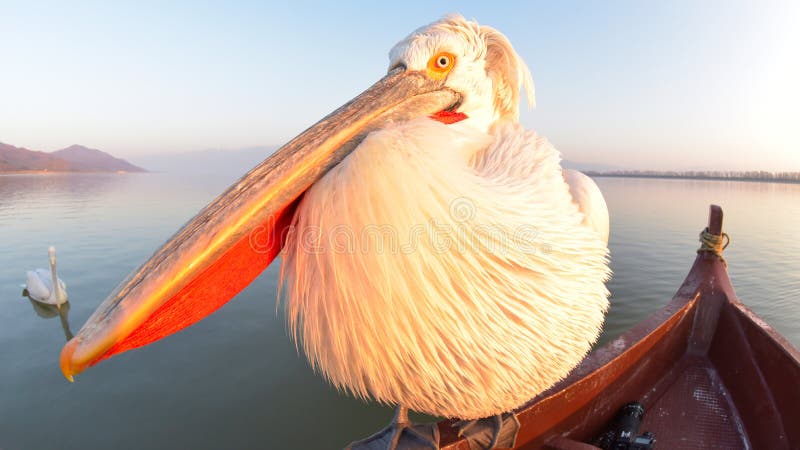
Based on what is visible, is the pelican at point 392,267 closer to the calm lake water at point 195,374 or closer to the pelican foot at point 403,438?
the pelican foot at point 403,438

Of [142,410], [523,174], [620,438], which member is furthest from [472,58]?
[142,410]

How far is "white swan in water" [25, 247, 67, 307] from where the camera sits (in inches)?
228

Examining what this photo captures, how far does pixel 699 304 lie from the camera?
307 cm

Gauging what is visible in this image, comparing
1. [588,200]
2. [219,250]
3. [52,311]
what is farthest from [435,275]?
[52,311]

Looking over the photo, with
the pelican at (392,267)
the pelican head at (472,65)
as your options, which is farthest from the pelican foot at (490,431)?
the pelican head at (472,65)

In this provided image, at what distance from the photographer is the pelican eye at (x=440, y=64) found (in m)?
1.39

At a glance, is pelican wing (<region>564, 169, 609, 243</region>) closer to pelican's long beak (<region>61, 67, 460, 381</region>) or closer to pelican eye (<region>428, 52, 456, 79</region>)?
pelican eye (<region>428, 52, 456, 79</region>)

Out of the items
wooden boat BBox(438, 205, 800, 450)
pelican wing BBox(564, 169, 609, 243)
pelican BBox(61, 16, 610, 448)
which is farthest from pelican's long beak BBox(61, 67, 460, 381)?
wooden boat BBox(438, 205, 800, 450)

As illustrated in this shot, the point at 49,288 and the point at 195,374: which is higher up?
the point at 49,288

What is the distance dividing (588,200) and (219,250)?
1.41 metres

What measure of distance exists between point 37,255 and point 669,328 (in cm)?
1361

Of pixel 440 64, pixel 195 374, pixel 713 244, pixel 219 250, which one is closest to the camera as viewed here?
pixel 219 250

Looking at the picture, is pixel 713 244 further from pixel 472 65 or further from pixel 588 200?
pixel 472 65

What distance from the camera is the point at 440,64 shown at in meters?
1.40
